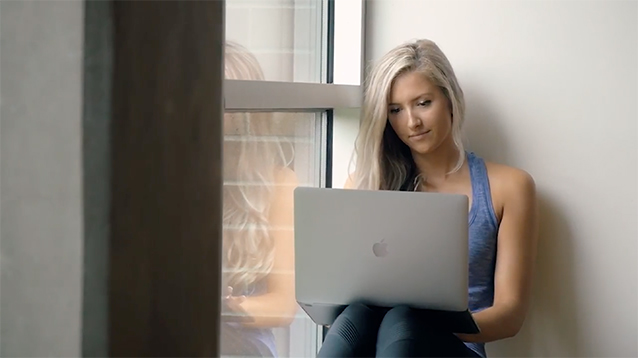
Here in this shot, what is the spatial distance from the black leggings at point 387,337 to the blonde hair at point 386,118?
20.5 inches

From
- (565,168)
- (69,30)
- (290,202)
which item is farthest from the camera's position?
(565,168)

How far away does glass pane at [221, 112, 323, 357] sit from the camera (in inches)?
56.9

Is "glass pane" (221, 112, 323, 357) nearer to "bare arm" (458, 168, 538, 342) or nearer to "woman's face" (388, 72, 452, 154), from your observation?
"woman's face" (388, 72, 452, 154)

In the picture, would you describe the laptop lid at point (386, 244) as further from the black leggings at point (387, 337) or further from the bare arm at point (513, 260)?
the bare arm at point (513, 260)

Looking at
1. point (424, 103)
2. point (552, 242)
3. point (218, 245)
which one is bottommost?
point (552, 242)

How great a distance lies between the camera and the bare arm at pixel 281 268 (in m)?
1.64

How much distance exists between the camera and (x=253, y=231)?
5.09ft

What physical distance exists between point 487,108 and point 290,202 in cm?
62

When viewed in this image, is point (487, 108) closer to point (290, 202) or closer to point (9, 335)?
point (290, 202)

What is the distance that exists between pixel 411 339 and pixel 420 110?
0.72 meters

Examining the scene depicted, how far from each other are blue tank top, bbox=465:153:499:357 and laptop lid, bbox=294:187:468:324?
0.41m

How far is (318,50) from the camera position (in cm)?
194

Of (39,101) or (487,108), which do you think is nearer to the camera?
(39,101)

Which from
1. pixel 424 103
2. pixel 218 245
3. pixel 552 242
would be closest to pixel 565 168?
pixel 552 242
